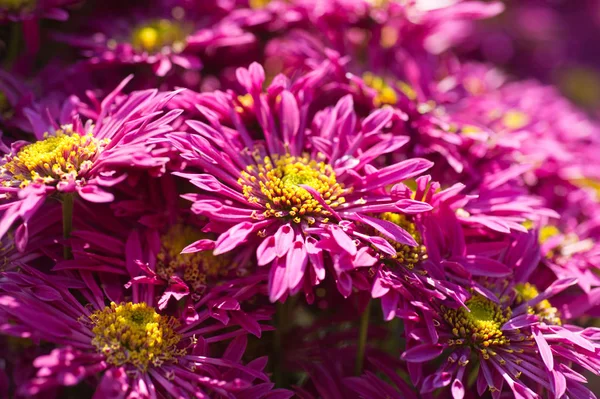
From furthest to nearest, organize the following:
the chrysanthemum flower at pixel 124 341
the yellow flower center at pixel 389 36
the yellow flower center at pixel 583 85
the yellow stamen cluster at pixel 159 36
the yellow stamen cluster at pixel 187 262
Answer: the yellow flower center at pixel 583 85
the yellow flower center at pixel 389 36
the yellow stamen cluster at pixel 159 36
the yellow stamen cluster at pixel 187 262
the chrysanthemum flower at pixel 124 341

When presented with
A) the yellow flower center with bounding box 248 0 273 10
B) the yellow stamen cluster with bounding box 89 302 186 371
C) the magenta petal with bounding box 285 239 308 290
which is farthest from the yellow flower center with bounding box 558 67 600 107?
the yellow stamen cluster with bounding box 89 302 186 371

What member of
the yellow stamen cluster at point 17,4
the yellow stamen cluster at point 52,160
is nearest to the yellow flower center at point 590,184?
the yellow stamen cluster at point 52,160

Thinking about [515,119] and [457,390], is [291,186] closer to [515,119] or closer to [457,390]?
[457,390]

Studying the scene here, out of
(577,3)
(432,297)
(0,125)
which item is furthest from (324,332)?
(577,3)

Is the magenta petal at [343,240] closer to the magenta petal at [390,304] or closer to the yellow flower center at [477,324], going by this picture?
the magenta petal at [390,304]

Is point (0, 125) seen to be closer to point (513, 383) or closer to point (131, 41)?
point (131, 41)

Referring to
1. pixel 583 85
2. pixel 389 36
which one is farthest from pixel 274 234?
pixel 583 85
